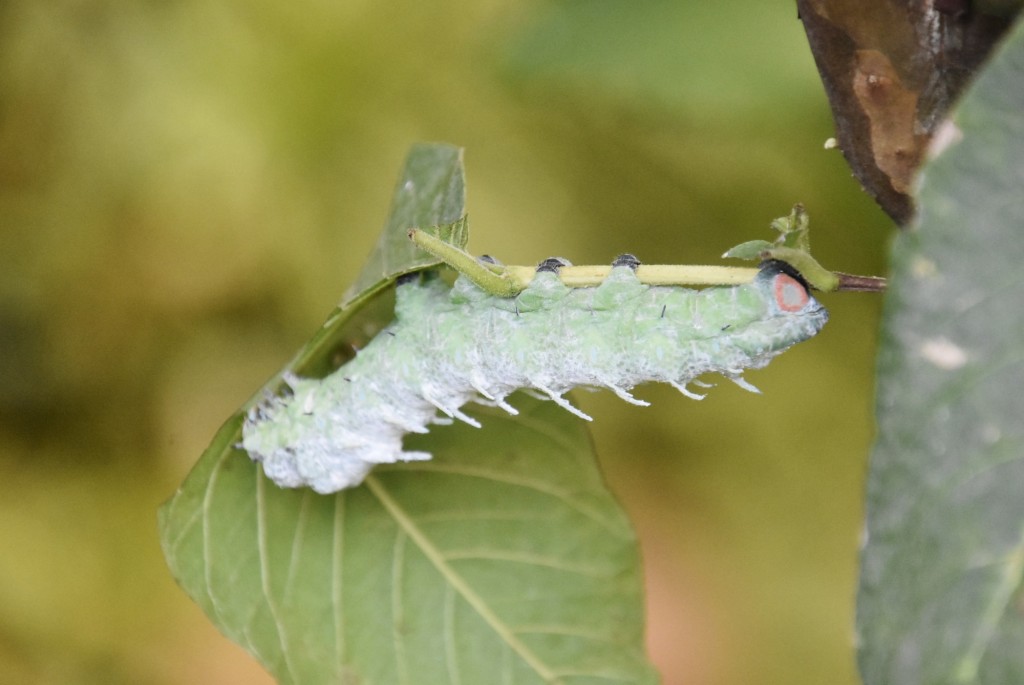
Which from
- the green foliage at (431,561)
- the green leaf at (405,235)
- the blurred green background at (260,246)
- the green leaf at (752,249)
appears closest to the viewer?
the green leaf at (752,249)

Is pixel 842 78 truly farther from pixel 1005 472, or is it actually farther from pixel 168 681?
pixel 168 681

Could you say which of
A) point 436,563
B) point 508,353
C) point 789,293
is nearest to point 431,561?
point 436,563

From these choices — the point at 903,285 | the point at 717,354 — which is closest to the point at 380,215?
the point at 717,354

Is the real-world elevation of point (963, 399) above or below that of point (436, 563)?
above

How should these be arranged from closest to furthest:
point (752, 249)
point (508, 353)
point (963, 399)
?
point (963, 399) < point (752, 249) < point (508, 353)

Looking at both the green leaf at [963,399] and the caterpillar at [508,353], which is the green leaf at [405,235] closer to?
the caterpillar at [508,353]

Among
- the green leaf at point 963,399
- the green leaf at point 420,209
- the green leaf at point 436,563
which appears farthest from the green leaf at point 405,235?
the green leaf at point 963,399

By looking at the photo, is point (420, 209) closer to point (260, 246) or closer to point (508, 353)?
point (508, 353)

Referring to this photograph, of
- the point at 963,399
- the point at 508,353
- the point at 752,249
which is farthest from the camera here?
the point at 508,353
